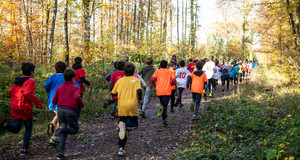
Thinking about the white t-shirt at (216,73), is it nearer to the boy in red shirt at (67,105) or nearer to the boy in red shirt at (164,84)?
the boy in red shirt at (164,84)

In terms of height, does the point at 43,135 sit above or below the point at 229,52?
below

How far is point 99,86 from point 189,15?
28.7m

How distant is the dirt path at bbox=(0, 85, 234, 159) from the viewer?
16.7 feet

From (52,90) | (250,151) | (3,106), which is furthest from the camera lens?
(3,106)

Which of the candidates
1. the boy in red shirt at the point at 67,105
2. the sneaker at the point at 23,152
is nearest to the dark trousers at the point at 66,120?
the boy in red shirt at the point at 67,105

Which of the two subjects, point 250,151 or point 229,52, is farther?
point 229,52

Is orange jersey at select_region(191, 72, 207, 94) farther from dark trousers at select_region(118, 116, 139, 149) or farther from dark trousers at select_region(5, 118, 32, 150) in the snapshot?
dark trousers at select_region(5, 118, 32, 150)

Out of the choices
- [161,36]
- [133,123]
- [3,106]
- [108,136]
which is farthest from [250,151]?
[161,36]

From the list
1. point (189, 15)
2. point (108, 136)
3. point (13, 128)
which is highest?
point (189, 15)

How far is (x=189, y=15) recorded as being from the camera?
37.2 m

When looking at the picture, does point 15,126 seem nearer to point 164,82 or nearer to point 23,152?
point 23,152

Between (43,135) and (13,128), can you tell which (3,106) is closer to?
(43,135)

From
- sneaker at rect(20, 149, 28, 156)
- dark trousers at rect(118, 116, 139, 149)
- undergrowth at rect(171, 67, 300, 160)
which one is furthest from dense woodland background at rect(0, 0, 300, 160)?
dark trousers at rect(118, 116, 139, 149)

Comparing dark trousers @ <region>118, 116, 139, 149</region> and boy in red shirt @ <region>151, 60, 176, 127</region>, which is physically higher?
boy in red shirt @ <region>151, 60, 176, 127</region>
